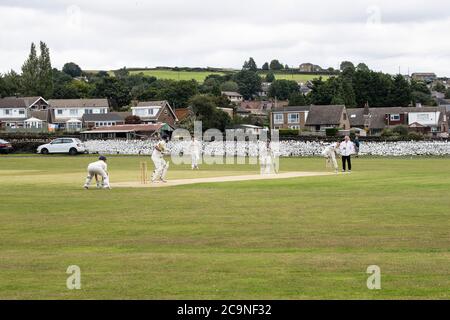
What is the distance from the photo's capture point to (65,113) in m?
159

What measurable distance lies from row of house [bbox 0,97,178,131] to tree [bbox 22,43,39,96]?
22.4 meters

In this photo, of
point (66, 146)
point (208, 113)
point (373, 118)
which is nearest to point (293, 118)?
point (373, 118)

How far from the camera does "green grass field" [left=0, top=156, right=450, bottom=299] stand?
1236 cm

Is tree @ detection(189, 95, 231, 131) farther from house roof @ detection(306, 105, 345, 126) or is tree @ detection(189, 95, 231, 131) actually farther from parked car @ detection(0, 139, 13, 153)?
parked car @ detection(0, 139, 13, 153)

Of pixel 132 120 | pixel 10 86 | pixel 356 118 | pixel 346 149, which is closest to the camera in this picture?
pixel 346 149

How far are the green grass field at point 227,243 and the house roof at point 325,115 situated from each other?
109 metres

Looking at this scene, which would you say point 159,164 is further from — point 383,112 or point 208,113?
point 383,112

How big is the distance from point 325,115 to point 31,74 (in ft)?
237

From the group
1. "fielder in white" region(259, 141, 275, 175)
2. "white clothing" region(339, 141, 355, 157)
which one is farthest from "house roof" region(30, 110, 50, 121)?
"white clothing" region(339, 141, 355, 157)

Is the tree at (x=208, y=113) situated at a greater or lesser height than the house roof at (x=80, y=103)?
lesser

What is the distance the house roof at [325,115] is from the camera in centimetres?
13912

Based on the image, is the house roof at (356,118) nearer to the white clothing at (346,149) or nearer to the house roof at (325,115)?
the house roof at (325,115)

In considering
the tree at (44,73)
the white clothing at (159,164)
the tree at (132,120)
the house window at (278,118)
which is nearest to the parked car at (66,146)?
the white clothing at (159,164)
